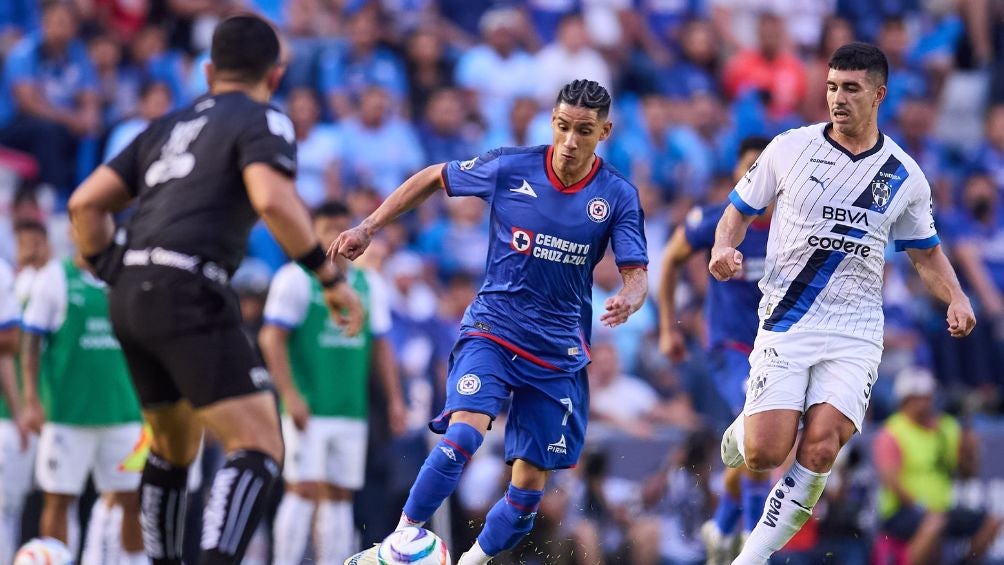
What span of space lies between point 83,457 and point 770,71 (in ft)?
37.2

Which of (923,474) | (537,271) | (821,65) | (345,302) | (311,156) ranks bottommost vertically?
(923,474)

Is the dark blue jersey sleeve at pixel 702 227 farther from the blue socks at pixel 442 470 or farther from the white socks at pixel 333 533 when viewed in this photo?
the white socks at pixel 333 533

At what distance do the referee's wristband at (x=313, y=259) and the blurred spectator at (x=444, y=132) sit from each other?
31.4 ft

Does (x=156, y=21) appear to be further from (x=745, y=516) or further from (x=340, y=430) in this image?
(x=745, y=516)

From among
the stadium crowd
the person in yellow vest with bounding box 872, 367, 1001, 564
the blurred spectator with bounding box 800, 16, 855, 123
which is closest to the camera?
the stadium crowd

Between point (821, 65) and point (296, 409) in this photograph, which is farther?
point (821, 65)

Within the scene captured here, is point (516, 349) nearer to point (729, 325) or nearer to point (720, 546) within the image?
point (729, 325)

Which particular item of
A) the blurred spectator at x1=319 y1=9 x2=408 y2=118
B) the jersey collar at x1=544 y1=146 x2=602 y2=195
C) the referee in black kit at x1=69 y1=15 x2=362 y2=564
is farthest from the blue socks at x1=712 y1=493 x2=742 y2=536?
the blurred spectator at x1=319 y1=9 x2=408 y2=118

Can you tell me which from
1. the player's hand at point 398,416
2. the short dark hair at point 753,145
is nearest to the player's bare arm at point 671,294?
the short dark hair at point 753,145

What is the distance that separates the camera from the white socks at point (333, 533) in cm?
1248

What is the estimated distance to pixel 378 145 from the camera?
16219 mm

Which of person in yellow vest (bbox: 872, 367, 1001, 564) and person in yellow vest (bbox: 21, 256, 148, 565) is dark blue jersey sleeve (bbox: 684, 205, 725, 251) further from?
person in yellow vest (bbox: 872, 367, 1001, 564)

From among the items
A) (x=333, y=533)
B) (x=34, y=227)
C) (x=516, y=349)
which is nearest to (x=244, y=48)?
(x=516, y=349)

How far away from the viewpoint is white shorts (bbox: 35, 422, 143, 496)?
37.2 ft
